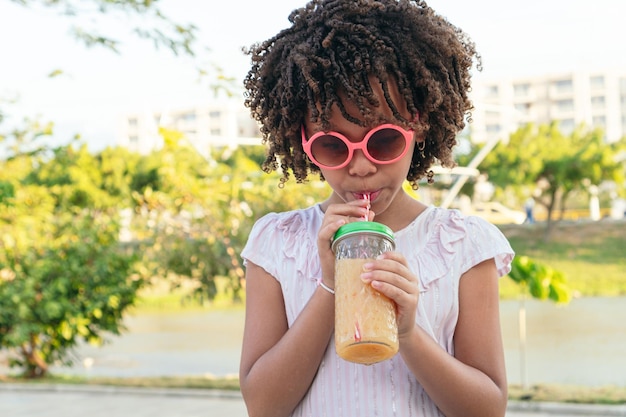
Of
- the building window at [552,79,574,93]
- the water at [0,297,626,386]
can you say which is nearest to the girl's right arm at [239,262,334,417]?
the water at [0,297,626,386]

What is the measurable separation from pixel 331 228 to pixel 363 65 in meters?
0.28

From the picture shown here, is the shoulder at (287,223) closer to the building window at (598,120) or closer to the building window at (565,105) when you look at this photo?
the building window at (565,105)

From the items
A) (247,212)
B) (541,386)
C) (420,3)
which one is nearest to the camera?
(420,3)

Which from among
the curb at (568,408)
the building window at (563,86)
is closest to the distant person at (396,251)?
the curb at (568,408)

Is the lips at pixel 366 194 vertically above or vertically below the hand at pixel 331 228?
above

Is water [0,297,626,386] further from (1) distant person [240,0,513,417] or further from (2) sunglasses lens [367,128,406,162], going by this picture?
(2) sunglasses lens [367,128,406,162]

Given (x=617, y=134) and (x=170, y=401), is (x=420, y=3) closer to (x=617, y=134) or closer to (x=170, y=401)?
(x=170, y=401)

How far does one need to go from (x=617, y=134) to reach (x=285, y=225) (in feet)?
277

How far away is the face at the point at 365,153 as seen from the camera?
4.75 feet

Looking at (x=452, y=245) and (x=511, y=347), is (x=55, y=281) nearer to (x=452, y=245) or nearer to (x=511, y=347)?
(x=511, y=347)

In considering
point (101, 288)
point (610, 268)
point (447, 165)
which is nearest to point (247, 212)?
point (101, 288)

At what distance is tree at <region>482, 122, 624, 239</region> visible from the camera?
3083cm

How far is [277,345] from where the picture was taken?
4.76 feet

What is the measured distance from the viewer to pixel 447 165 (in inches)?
67.4
